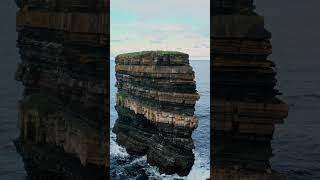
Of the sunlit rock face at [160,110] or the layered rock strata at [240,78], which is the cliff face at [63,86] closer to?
the sunlit rock face at [160,110]

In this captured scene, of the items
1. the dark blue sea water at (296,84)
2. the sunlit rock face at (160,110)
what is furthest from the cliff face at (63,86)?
the sunlit rock face at (160,110)

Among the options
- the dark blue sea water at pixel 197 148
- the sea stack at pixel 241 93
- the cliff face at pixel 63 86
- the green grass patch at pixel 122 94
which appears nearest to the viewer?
the sea stack at pixel 241 93

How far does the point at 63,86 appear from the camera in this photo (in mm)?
5934

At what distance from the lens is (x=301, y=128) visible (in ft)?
18.9

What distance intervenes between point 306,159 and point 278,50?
134 cm

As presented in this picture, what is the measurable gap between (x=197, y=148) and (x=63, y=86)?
1923 mm

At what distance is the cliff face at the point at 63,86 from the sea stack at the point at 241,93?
134cm

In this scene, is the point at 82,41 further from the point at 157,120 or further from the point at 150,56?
the point at 157,120

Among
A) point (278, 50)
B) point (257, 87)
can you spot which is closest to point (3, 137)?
point (257, 87)

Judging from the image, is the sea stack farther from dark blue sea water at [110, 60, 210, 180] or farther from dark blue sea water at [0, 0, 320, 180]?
dark blue sea water at [110, 60, 210, 180]

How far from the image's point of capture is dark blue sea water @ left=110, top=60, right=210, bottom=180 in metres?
6.10

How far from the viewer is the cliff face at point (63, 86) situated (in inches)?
228

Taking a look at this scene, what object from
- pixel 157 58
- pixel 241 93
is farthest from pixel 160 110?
pixel 241 93

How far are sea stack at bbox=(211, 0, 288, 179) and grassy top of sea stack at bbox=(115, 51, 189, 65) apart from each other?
30.1 inches
